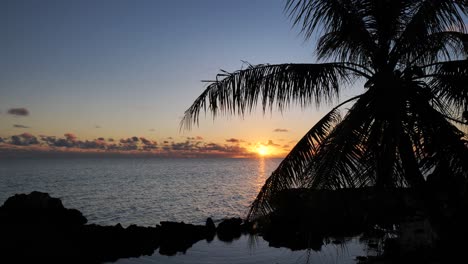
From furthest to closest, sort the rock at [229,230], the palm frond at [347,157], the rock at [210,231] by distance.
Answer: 1. the rock at [229,230]
2. the rock at [210,231]
3. the palm frond at [347,157]

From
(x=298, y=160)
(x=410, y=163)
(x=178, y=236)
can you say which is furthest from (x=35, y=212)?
(x=410, y=163)

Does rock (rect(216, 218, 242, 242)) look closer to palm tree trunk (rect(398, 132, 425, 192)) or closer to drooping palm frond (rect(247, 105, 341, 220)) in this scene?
drooping palm frond (rect(247, 105, 341, 220))

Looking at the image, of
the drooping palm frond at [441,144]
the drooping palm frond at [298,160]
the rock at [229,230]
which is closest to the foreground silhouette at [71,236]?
the rock at [229,230]

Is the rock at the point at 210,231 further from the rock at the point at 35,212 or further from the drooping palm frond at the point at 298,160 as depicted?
the drooping palm frond at the point at 298,160

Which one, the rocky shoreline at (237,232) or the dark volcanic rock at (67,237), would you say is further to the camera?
the dark volcanic rock at (67,237)

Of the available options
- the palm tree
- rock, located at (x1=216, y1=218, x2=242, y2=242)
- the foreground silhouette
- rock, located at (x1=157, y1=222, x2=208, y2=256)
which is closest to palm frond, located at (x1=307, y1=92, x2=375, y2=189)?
the palm tree

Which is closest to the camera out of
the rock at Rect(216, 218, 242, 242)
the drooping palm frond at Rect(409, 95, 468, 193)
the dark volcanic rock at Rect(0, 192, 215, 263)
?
the drooping palm frond at Rect(409, 95, 468, 193)

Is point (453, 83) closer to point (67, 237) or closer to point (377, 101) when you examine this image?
point (377, 101)

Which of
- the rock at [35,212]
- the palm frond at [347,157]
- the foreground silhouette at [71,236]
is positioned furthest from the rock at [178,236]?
the palm frond at [347,157]

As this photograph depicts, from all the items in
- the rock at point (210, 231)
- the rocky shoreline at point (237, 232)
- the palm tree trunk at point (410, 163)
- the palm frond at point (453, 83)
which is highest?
the palm frond at point (453, 83)

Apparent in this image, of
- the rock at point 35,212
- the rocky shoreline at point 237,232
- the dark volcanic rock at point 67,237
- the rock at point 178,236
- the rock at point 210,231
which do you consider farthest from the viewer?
the rock at point 210,231

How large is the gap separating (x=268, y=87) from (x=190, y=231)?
78.7ft

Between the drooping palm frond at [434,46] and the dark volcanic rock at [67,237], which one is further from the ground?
the drooping palm frond at [434,46]

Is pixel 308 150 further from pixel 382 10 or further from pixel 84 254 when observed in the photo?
pixel 84 254
